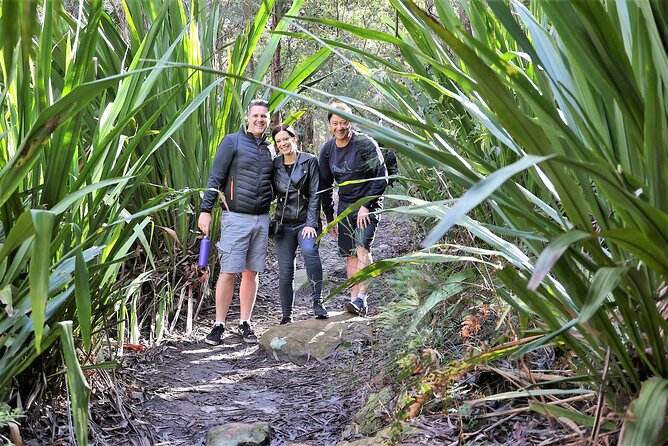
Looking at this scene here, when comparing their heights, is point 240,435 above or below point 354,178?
below

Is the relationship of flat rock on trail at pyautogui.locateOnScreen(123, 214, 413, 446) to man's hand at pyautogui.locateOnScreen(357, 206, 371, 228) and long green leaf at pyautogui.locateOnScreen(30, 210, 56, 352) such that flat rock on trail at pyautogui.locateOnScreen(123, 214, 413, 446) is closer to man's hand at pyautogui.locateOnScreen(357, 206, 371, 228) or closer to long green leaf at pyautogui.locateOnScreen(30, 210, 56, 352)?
man's hand at pyautogui.locateOnScreen(357, 206, 371, 228)

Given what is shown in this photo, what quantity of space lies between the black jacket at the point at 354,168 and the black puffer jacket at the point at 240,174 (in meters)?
0.47

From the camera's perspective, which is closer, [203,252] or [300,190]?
[203,252]

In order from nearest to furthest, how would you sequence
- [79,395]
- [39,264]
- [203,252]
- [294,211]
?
[39,264] → [79,395] → [203,252] → [294,211]

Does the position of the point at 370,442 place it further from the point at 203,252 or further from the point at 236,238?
the point at 236,238

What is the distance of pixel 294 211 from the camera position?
5.10m

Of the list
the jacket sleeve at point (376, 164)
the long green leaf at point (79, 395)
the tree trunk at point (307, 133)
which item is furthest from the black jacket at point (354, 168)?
the tree trunk at point (307, 133)

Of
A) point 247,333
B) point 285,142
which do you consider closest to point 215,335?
point 247,333

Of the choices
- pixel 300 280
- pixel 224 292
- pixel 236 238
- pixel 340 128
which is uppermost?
pixel 340 128

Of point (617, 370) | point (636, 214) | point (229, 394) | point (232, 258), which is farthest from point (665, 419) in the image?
point (232, 258)

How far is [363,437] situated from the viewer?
2672 mm

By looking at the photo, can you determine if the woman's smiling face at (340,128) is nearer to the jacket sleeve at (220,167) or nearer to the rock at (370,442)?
the jacket sleeve at (220,167)

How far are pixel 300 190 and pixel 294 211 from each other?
0.17 m

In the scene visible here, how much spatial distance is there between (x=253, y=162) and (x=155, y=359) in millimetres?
1560
